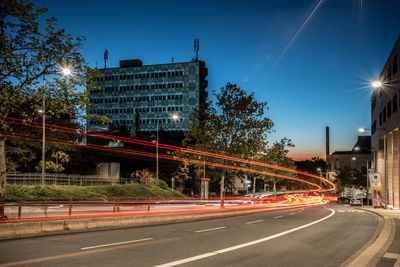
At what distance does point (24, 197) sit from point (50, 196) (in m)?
3.17

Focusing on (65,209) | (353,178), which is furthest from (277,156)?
(65,209)

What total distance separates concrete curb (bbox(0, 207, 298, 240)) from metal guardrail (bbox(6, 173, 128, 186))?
81.4 feet

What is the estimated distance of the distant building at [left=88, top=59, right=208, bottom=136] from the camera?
160 metres

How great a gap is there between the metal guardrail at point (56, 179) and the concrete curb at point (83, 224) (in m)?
24.8

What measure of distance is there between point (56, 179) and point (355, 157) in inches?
4684

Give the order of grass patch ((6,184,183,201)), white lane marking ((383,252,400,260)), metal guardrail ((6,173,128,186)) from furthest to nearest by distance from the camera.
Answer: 1. metal guardrail ((6,173,128,186))
2. grass patch ((6,184,183,201))
3. white lane marking ((383,252,400,260))

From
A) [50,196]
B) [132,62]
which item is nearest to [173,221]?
[50,196]

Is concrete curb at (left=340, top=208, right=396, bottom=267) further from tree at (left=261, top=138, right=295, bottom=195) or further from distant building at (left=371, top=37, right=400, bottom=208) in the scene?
tree at (left=261, top=138, right=295, bottom=195)

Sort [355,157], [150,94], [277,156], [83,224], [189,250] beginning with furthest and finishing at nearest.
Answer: [150,94] → [355,157] → [277,156] → [83,224] → [189,250]

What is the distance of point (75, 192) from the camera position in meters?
44.4

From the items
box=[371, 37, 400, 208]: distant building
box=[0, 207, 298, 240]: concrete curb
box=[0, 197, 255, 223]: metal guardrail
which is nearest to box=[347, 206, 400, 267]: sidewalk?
box=[0, 207, 298, 240]: concrete curb

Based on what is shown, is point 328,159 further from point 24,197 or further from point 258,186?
point 24,197

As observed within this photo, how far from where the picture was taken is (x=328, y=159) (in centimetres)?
17212

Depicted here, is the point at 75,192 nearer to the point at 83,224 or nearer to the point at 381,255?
the point at 83,224
